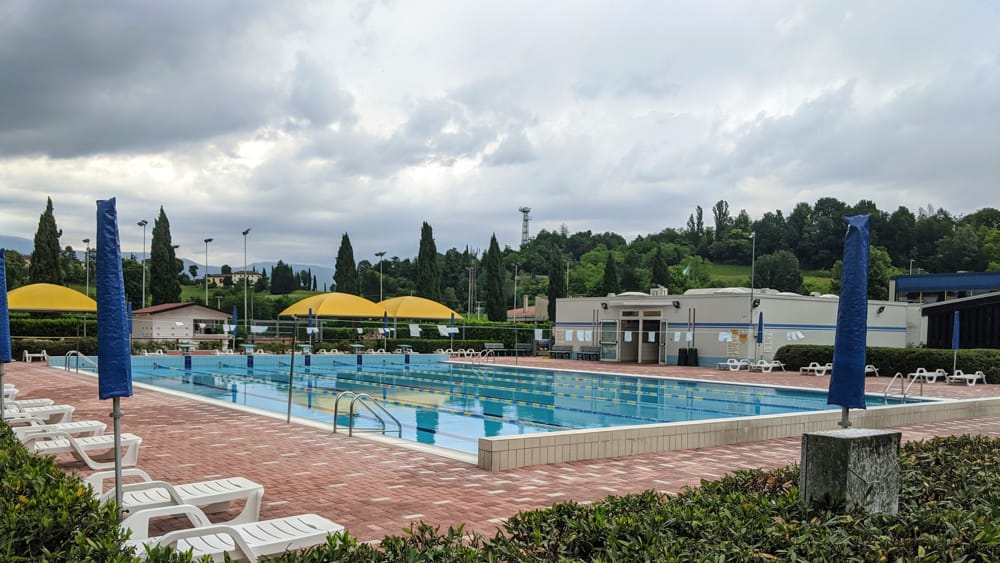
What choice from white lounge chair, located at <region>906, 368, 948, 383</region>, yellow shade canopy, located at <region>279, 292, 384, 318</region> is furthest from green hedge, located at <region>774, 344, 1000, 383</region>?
yellow shade canopy, located at <region>279, 292, 384, 318</region>

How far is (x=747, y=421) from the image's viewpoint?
1060 cm

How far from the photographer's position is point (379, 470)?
26.0ft

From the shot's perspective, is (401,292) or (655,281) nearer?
(655,281)

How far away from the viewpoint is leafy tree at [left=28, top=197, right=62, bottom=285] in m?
49.1

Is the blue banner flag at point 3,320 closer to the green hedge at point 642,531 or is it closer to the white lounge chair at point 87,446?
the white lounge chair at point 87,446

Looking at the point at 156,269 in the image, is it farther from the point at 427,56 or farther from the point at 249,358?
the point at 427,56

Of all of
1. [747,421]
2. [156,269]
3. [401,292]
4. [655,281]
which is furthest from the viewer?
[401,292]

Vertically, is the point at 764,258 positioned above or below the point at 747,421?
above


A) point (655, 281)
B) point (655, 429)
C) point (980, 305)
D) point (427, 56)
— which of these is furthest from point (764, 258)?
point (655, 429)

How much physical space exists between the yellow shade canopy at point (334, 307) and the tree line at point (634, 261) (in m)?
21.6

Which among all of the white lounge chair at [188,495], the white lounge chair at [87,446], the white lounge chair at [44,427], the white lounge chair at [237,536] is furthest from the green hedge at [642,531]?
the white lounge chair at [44,427]

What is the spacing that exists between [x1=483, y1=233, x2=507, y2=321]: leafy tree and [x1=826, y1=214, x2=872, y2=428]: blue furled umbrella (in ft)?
162

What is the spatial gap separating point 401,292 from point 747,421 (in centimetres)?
7314

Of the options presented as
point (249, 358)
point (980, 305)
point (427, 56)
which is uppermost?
point (427, 56)
